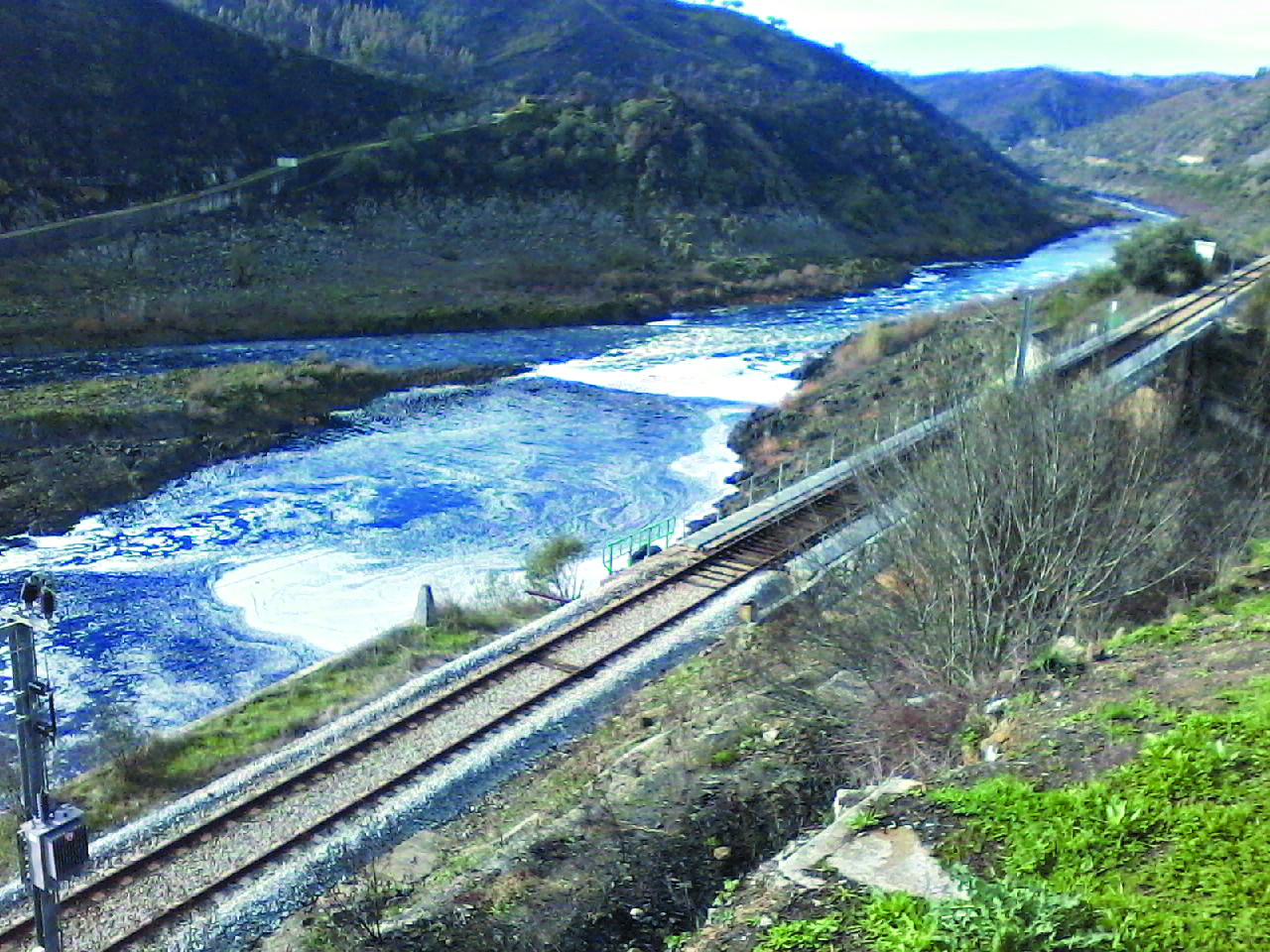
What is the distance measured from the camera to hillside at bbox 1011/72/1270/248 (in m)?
102

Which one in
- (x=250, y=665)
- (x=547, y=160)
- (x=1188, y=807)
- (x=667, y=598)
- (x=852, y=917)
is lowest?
(x=250, y=665)

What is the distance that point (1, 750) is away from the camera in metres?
15.9

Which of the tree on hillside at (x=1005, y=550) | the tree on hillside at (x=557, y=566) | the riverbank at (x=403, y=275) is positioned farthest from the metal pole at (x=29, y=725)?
the riverbank at (x=403, y=275)

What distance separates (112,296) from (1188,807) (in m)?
51.5

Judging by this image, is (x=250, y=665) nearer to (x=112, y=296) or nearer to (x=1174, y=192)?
(x=112, y=296)

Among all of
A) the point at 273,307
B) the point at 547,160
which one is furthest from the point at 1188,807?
the point at 547,160

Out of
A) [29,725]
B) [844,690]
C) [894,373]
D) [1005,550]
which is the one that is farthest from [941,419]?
[894,373]

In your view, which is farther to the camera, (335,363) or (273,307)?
(273,307)

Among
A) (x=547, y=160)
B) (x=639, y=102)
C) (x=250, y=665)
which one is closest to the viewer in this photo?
(x=250, y=665)

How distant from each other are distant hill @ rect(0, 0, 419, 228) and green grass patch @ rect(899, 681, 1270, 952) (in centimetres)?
5944

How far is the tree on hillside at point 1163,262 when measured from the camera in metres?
46.2

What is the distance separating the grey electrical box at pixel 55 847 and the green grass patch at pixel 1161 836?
6483mm

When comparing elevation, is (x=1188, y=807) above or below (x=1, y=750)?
above

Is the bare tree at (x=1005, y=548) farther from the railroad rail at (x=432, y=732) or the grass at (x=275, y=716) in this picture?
the grass at (x=275, y=716)
